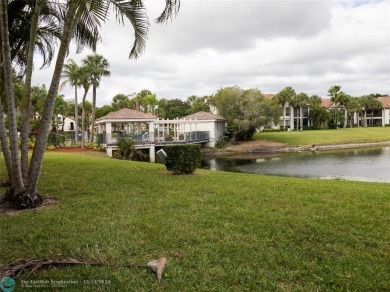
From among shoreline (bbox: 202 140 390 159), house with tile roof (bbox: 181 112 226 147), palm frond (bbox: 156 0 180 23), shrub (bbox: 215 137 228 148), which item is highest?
palm frond (bbox: 156 0 180 23)

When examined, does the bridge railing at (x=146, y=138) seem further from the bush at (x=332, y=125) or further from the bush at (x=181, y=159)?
the bush at (x=332, y=125)

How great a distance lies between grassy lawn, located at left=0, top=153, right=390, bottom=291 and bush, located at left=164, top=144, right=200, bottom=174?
3.83m

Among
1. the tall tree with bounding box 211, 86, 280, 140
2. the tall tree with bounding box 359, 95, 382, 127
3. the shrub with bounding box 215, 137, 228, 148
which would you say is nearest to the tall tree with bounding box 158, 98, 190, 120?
the tall tree with bounding box 211, 86, 280, 140

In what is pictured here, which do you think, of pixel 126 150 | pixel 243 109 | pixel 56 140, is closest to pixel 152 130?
pixel 126 150

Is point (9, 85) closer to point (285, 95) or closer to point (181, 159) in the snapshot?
point (181, 159)

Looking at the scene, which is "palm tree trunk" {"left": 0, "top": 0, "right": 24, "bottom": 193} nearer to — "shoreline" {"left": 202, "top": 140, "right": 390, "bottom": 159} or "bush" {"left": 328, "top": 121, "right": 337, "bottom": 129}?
"shoreline" {"left": 202, "top": 140, "right": 390, "bottom": 159}

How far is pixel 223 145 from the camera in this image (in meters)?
38.6

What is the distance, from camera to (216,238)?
15.7 ft

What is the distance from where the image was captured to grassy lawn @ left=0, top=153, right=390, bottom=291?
362 centimetres

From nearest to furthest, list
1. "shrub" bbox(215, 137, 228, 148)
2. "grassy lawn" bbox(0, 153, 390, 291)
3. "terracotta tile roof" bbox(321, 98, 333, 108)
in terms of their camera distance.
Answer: "grassy lawn" bbox(0, 153, 390, 291)
"shrub" bbox(215, 137, 228, 148)
"terracotta tile roof" bbox(321, 98, 333, 108)

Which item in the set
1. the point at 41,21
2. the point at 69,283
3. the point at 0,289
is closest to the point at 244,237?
the point at 69,283

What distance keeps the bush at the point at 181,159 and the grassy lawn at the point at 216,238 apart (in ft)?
12.6

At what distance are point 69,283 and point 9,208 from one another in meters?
3.94

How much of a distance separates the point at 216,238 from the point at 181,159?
23.9 ft
